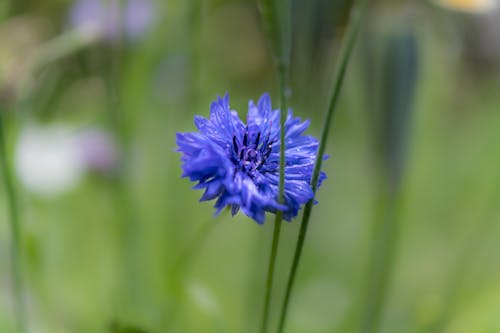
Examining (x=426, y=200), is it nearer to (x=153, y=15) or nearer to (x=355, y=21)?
(x=153, y=15)

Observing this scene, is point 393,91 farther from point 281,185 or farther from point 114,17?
point 114,17

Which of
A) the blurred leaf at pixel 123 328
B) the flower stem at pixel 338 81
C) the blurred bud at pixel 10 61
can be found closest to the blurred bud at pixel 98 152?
the blurred bud at pixel 10 61

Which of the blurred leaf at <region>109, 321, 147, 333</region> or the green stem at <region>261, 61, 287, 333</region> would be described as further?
the blurred leaf at <region>109, 321, 147, 333</region>

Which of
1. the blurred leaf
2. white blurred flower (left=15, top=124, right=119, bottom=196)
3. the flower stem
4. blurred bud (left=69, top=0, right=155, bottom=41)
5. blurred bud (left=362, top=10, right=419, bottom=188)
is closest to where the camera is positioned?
the flower stem

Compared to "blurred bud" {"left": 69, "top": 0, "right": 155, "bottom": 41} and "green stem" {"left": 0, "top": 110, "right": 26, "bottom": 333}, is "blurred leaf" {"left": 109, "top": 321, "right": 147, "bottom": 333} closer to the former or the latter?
"green stem" {"left": 0, "top": 110, "right": 26, "bottom": 333}

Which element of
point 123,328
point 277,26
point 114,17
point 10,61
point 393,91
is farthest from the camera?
point 10,61

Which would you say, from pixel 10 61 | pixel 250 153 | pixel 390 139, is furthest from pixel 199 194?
pixel 250 153

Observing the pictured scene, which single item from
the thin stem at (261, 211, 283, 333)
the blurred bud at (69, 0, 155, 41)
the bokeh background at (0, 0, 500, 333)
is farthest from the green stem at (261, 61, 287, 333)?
the blurred bud at (69, 0, 155, 41)

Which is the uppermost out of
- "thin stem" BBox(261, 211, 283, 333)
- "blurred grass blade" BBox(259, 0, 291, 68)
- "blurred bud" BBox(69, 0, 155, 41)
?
"blurred bud" BBox(69, 0, 155, 41)
